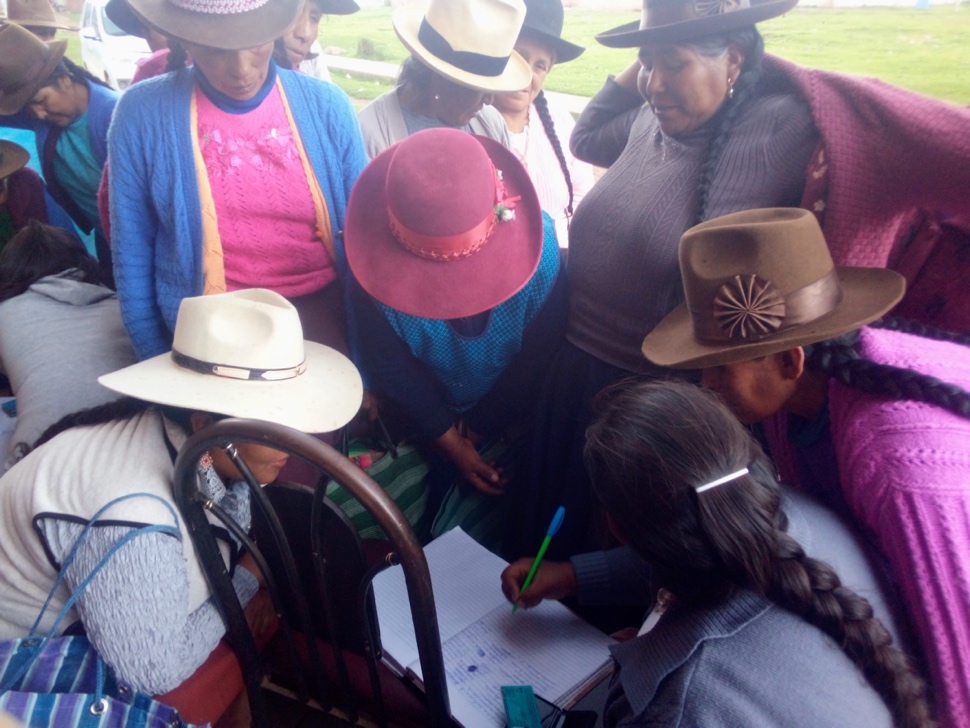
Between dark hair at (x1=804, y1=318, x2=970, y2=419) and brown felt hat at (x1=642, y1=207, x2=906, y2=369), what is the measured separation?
2.4 inches

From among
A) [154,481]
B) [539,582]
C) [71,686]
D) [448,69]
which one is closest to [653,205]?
[448,69]

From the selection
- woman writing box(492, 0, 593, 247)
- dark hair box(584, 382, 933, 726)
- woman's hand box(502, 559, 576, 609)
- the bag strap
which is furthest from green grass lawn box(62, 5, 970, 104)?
the bag strap

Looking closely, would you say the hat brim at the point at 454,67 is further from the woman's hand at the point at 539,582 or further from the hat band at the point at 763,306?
the woman's hand at the point at 539,582

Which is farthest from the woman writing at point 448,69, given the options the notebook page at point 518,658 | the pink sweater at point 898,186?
the notebook page at point 518,658

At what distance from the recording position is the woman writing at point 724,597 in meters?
0.87

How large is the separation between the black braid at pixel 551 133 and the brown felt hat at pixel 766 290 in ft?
4.56

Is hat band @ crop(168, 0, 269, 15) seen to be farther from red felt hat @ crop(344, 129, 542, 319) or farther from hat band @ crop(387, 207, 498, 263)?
hat band @ crop(387, 207, 498, 263)

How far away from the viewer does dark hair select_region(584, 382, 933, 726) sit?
894 mm

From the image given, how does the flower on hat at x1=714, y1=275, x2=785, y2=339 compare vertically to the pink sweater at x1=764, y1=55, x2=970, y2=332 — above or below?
below

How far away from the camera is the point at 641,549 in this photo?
1012 millimetres

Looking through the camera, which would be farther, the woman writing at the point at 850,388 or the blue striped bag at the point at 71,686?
the blue striped bag at the point at 71,686

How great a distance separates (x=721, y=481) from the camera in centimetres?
95

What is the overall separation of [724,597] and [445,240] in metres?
0.92

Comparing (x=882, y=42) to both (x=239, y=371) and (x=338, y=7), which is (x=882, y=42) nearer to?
(x=338, y=7)
